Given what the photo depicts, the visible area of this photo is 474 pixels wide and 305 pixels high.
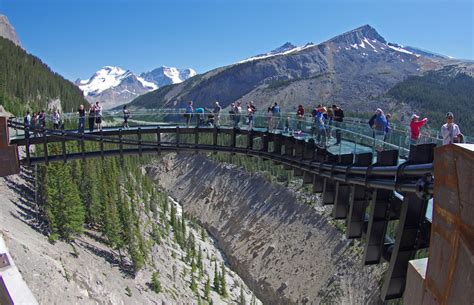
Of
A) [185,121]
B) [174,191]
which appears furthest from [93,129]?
[174,191]

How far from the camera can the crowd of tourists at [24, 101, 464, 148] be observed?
46.9 ft

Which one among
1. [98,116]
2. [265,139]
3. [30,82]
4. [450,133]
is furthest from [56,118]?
[30,82]

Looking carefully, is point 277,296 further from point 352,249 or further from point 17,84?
point 17,84

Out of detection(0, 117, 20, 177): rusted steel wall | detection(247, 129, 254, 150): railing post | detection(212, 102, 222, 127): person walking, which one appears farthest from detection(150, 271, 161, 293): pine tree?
detection(247, 129, 254, 150): railing post

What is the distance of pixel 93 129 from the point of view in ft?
93.8

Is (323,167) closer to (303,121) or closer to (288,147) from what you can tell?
(303,121)

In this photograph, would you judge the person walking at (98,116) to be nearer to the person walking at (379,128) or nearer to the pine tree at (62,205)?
the person walking at (379,128)

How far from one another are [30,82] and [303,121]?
14809 centimetres

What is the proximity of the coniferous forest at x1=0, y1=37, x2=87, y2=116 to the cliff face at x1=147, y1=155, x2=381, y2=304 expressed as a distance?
60.5 meters

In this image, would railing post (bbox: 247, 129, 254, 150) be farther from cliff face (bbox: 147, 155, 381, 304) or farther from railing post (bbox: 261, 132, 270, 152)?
cliff face (bbox: 147, 155, 381, 304)

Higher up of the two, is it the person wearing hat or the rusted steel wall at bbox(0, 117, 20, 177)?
the person wearing hat

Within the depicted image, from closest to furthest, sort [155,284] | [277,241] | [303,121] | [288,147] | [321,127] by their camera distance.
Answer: [321,127] → [303,121] → [288,147] → [155,284] → [277,241]

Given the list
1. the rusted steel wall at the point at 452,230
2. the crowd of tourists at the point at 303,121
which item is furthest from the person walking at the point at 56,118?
the rusted steel wall at the point at 452,230

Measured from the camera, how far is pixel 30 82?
148 metres
